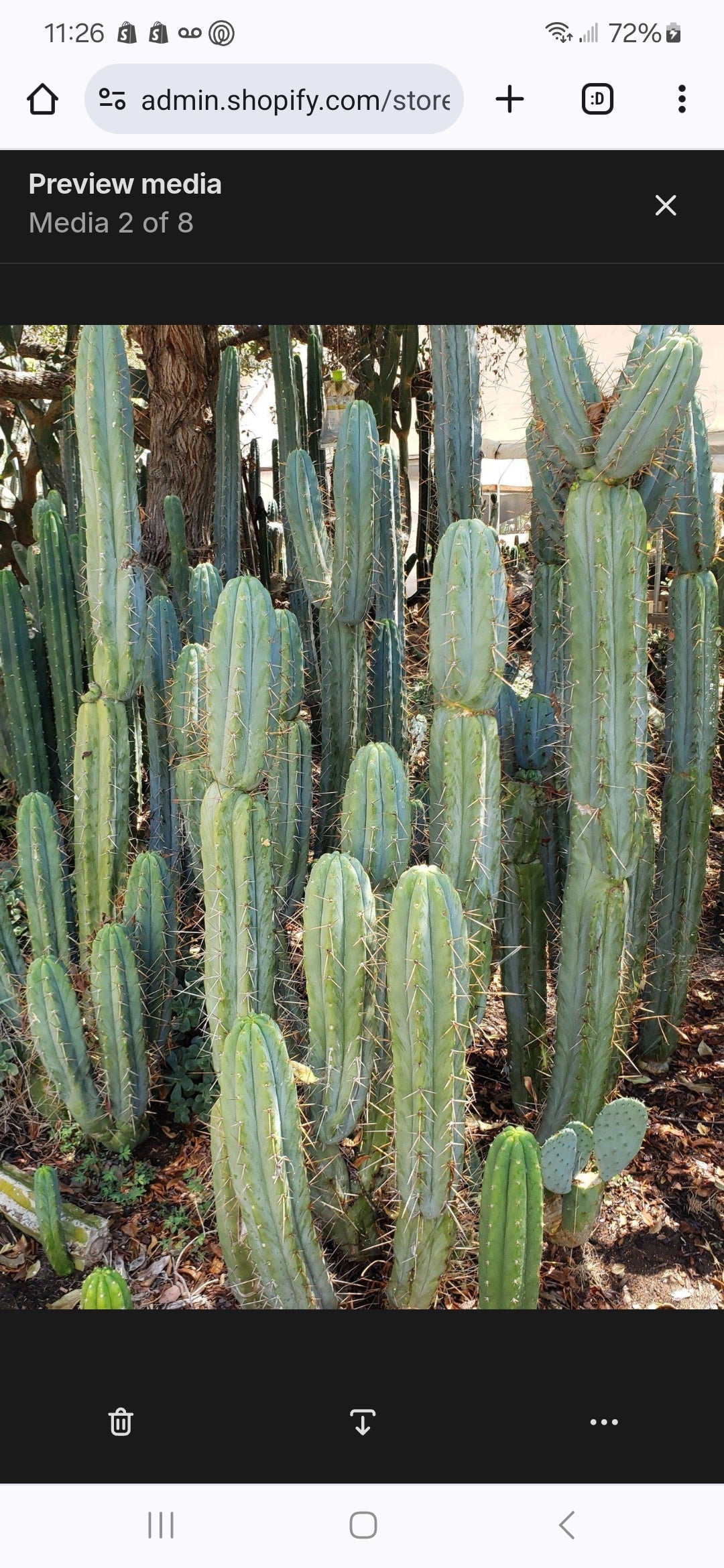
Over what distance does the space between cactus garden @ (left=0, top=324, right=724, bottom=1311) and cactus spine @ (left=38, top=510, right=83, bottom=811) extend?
15mm

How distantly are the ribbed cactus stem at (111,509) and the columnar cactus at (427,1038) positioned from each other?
Result: 60.4 inches

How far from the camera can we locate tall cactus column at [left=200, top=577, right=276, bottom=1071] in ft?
7.68

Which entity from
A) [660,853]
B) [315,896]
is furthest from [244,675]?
[660,853]

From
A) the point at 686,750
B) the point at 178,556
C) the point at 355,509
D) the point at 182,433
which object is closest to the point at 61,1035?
the point at 355,509

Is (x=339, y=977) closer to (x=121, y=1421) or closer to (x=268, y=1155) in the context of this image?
(x=268, y=1155)

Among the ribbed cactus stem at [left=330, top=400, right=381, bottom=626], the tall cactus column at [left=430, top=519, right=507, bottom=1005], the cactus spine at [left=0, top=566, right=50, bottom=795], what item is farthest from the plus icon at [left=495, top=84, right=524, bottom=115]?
the cactus spine at [left=0, top=566, right=50, bottom=795]

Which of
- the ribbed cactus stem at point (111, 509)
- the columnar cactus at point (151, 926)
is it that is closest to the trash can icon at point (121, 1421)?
the columnar cactus at point (151, 926)

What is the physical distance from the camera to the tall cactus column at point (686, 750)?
367 cm

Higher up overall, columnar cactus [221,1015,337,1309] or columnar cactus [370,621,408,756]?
columnar cactus [370,621,408,756]

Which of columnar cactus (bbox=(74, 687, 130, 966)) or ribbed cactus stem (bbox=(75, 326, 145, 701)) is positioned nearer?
ribbed cactus stem (bbox=(75, 326, 145, 701))

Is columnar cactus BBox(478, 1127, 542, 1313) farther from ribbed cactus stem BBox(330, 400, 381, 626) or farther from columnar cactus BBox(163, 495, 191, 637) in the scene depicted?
columnar cactus BBox(163, 495, 191, 637)

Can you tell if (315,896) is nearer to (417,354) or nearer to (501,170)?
(501,170)

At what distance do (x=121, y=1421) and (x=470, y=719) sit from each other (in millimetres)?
1559

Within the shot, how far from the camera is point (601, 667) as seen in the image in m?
2.64
